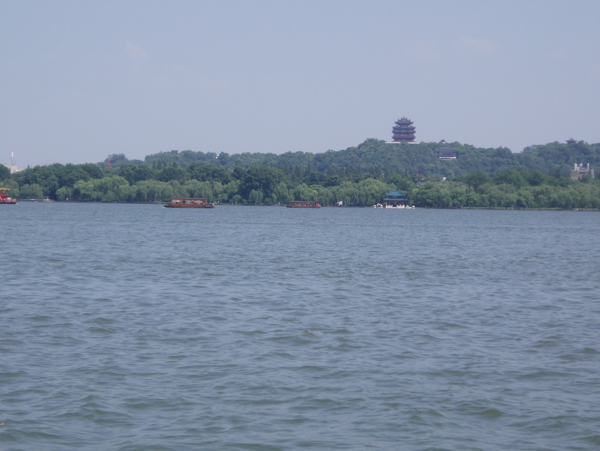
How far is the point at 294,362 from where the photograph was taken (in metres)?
13.5

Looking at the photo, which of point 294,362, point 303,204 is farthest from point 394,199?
point 294,362

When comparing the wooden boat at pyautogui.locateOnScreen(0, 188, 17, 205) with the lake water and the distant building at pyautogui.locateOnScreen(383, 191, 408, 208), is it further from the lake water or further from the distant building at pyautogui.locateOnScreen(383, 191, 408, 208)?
the lake water

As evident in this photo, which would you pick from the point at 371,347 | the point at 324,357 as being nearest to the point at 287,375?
the point at 324,357

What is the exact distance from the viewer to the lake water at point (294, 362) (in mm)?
10000

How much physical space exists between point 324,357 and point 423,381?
226 cm

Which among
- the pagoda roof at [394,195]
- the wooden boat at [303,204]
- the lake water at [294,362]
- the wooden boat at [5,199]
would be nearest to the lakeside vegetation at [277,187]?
the pagoda roof at [394,195]

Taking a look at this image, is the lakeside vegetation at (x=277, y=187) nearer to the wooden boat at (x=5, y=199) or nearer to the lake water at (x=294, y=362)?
the wooden boat at (x=5, y=199)

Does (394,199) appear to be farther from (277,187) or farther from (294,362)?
(294,362)

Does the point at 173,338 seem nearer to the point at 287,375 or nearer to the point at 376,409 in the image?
the point at 287,375

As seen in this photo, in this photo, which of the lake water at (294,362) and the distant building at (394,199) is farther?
the distant building at (394,199)

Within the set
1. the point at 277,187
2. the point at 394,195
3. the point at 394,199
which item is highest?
the point at 277,187

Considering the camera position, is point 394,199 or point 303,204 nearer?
point 303,204

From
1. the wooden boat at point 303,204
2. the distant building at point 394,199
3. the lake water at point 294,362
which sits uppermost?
the distant building at point 394,199

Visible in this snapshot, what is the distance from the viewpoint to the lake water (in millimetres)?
10000
